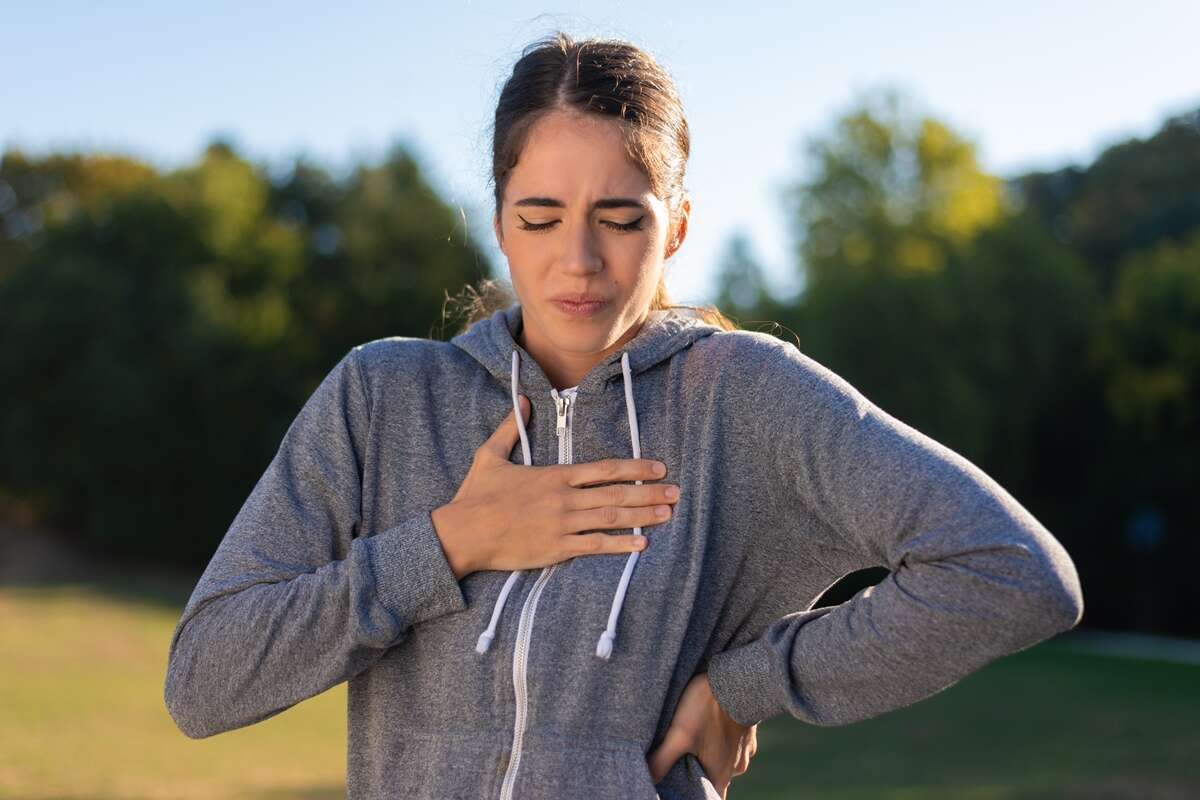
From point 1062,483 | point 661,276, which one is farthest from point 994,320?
point 661,276

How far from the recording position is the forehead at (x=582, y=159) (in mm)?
2062

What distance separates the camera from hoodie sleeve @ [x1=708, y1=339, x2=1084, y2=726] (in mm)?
1830

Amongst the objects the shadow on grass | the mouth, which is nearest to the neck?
the mouth

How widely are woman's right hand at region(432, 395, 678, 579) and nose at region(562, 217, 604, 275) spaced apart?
309 mm

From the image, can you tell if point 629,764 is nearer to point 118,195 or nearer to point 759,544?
point 759,544

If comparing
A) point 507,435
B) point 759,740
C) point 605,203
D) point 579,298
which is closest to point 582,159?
point 605,203

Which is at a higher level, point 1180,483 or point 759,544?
point 759,544

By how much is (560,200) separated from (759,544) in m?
0.63

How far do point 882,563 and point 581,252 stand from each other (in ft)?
2.20

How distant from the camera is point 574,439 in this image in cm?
218

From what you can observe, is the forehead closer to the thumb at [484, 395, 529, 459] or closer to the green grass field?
the thumb at [484, 395, 529, 459]

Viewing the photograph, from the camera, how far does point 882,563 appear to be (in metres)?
2.01

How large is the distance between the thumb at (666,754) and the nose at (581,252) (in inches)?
29.0

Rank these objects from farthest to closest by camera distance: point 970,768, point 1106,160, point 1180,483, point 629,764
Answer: point 1106,160
point 1180,483
point 970,768
point 629,764
